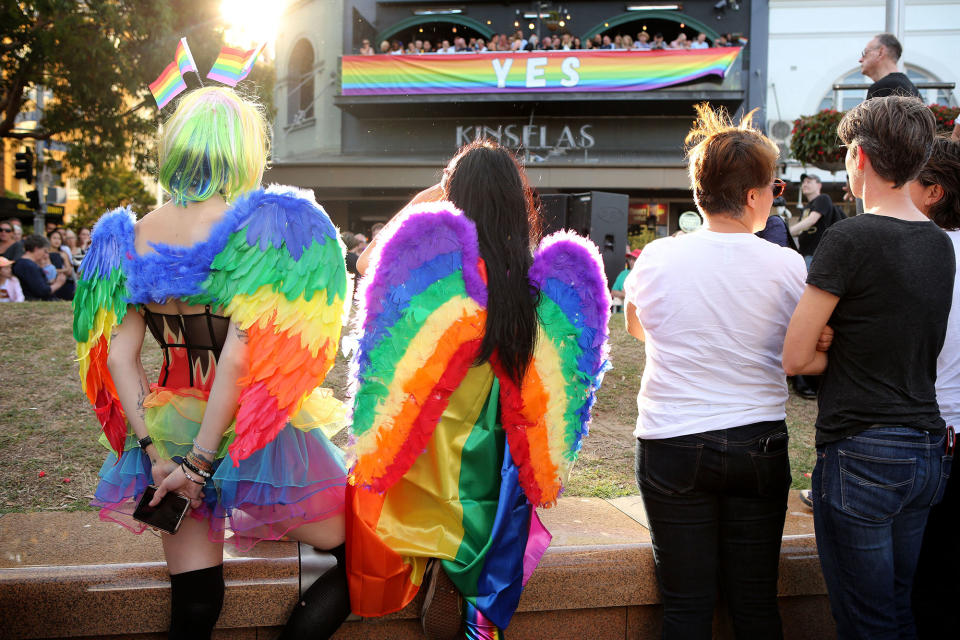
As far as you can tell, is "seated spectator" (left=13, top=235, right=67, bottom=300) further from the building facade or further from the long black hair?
the building facade

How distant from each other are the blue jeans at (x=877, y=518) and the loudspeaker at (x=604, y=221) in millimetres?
6842

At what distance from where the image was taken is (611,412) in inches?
199

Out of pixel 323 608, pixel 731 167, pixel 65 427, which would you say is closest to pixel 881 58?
pixel 731 167

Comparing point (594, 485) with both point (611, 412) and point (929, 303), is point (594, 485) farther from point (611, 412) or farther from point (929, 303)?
point (929, 303)

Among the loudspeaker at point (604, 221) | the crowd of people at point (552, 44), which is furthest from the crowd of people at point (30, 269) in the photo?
the crowd of people at point (552, 44)

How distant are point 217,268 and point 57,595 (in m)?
1.24

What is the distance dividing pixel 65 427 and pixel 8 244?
18.2 ft

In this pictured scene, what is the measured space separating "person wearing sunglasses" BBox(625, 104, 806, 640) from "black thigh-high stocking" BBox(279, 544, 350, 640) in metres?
0.90

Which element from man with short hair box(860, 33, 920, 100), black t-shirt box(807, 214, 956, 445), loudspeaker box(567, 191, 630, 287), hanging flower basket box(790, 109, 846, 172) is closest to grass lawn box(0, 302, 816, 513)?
black t-shirt box(807, 214, 956, 445)

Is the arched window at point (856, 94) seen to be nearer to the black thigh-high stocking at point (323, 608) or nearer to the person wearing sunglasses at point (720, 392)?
the person wearing sunglasses at point (720, 392)

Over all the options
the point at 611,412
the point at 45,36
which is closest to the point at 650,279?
the point at 611,412

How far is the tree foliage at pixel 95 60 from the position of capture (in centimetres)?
795

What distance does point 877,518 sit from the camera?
6.25ft

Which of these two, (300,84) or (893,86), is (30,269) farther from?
(300,84)
